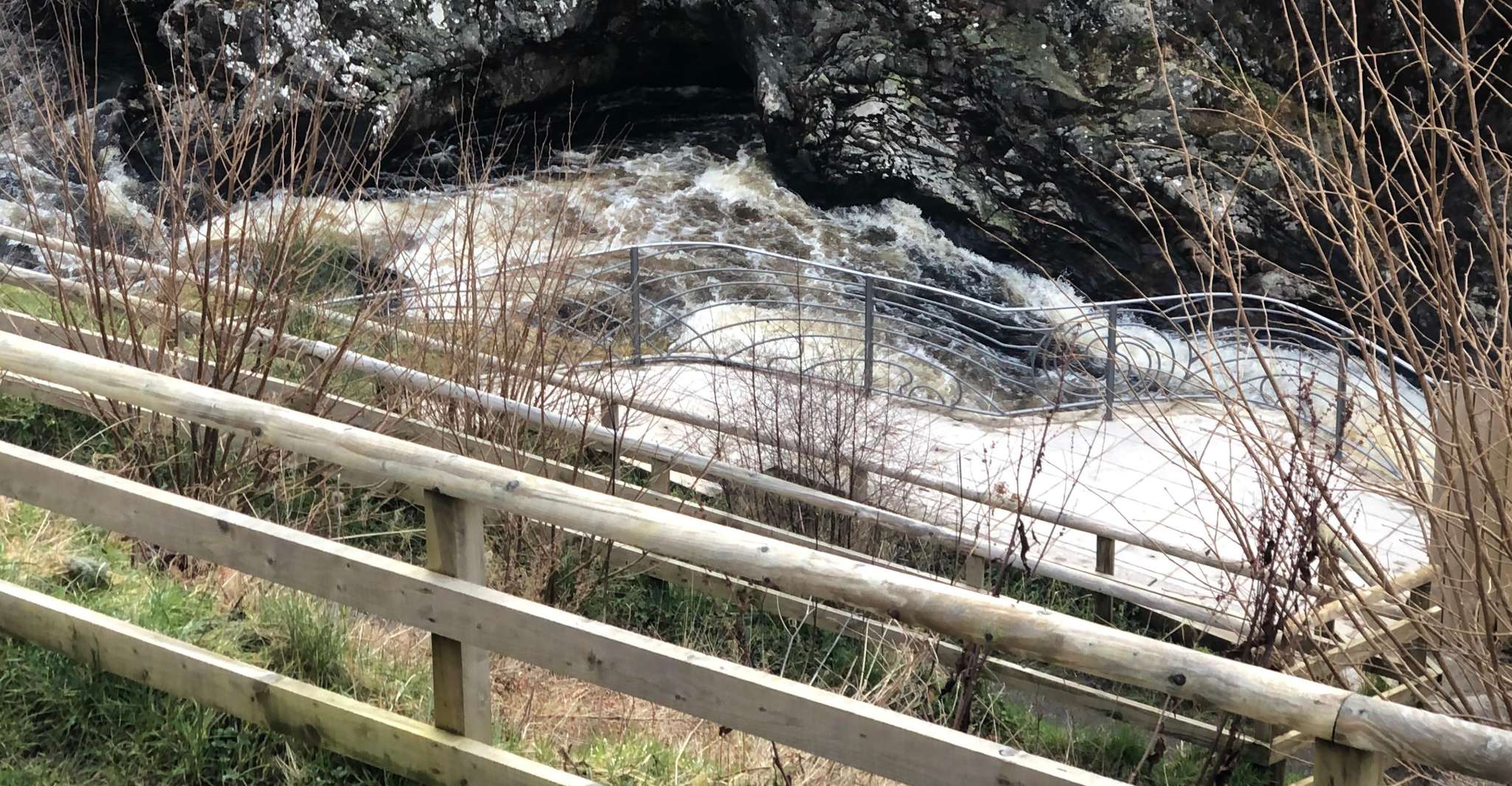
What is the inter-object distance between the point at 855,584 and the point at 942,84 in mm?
12955

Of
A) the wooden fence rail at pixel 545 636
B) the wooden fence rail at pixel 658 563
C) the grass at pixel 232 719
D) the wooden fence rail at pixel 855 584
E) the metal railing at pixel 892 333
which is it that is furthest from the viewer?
the metal railing at pixel 892 333

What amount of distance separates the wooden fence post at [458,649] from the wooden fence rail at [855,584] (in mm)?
73

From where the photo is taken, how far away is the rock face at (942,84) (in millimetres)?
13578

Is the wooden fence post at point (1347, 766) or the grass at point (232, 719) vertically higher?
the wooden fence post at point (1347, 766)

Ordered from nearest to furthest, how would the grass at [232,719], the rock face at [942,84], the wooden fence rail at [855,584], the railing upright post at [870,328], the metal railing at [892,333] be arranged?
the wooden fence rail at [855,584], the grass at [232,719], the railing upright post at [870,328], the metal railing at [892,333], the rock face at [942,84]

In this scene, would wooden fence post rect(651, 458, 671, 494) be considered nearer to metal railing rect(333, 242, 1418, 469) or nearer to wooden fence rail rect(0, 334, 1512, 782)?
metal railing rect(333, 242, 1418, 469)

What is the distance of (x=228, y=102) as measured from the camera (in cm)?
500

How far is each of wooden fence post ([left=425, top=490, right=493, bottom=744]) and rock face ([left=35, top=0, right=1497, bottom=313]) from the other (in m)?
10.8

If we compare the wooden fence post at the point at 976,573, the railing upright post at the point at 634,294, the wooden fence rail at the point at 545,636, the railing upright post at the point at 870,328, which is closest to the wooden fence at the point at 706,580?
the wooden fence post at the point at 976,573

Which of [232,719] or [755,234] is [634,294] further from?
[232,719]

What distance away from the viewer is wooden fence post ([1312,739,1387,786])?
2012 mm

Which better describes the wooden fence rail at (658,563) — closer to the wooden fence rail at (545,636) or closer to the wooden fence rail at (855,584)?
the wooden fence rail at (545,636)

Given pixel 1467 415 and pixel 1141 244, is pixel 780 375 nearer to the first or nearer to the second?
pixel 1467 415

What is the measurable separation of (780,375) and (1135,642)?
555 cm
